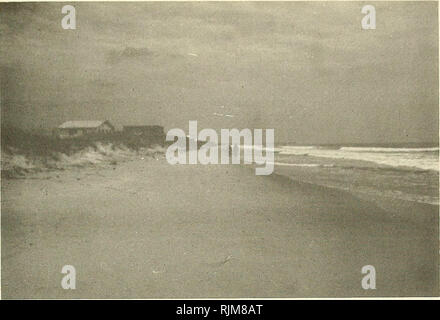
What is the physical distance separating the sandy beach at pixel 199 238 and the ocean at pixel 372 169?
0.18 meters

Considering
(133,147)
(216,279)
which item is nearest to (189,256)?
(216,279)

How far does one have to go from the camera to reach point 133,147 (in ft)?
10.6

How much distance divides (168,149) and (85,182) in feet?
3.35

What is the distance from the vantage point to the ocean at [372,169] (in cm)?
306

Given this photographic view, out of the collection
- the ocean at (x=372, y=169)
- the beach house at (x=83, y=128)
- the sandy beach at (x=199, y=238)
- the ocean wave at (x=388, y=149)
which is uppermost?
the beach house at (x=83, y=128)

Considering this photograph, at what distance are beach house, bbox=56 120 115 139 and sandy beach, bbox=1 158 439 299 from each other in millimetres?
414

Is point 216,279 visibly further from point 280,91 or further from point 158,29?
point 158,29

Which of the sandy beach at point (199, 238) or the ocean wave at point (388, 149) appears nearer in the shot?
the sandy beach at point (199, 238)

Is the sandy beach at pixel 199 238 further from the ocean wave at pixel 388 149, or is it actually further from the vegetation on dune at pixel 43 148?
the ocean wave at pixel 388 149

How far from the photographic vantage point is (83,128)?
3.04 meters

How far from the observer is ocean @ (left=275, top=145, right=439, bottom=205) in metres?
3.06

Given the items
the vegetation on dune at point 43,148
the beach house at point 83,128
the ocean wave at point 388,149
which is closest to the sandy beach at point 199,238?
the vegetation on dune at point 43,148

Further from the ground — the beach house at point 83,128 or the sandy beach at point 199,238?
the beach house at point 83,128

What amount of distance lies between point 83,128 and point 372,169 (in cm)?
345
